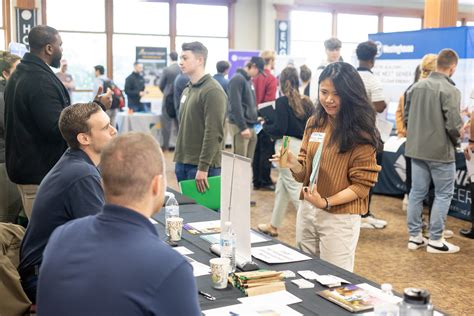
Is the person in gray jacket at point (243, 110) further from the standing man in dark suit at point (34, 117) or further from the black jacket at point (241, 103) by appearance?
the standing man in dark suit at point (34, 117)

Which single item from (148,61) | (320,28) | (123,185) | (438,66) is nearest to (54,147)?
(123,185)

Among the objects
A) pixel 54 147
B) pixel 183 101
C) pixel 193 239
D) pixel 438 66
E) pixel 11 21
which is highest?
pixel 11 21

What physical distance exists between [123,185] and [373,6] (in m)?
13.6

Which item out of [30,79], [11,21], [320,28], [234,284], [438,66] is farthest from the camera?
[320,28]

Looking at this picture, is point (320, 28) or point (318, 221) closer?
point (318, 221)

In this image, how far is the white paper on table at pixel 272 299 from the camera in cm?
182

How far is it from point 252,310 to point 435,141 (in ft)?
9.80

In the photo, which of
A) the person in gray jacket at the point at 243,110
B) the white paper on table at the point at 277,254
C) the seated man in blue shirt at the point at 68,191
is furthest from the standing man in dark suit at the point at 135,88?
the white paper on table at the point at 277,254

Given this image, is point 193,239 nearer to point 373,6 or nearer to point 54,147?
point 54,147

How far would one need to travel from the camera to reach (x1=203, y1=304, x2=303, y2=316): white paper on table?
1725 millimetres

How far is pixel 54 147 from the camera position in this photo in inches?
125

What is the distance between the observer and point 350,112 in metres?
2.38

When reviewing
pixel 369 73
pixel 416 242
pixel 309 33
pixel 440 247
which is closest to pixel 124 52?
pixel 309 33

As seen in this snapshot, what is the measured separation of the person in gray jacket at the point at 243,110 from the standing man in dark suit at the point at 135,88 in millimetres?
4492
